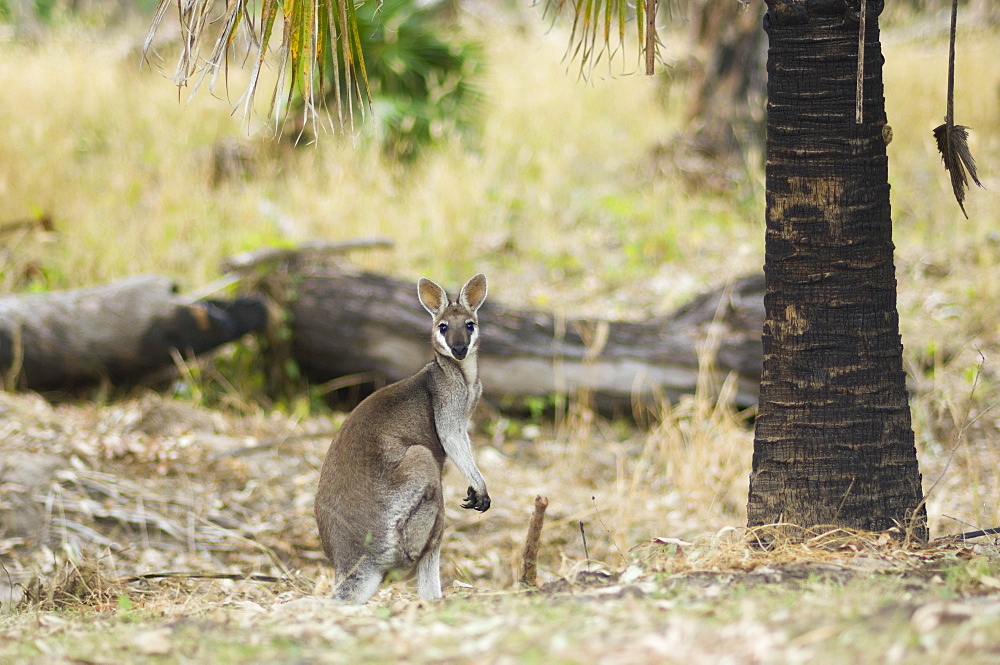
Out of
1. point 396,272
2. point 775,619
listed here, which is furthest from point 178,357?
point 775,619

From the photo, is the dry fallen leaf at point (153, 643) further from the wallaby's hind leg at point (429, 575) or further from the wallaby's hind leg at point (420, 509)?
the wallaby's hind leg at point (429, 575)

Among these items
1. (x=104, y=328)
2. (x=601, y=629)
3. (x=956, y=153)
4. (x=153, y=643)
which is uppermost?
(x=956, y=153)

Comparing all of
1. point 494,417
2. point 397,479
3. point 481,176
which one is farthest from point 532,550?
point 481,176

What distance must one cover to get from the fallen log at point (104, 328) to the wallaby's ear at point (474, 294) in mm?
3550

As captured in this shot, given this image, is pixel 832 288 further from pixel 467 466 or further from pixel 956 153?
pixel 467 466

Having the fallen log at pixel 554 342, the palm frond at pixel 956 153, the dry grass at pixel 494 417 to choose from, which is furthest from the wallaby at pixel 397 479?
the fallen log at pixel 554 342

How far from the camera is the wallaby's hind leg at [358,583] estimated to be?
3664 mm

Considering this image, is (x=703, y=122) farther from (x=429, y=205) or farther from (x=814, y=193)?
(x=814, y=193)

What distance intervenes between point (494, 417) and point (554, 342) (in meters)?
0.83

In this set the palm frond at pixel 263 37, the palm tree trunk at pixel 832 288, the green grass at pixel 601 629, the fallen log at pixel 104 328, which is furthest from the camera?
the fallen log at pixel 104 328

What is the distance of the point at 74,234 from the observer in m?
8.91

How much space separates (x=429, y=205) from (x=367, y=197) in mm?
763

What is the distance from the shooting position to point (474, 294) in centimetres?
416

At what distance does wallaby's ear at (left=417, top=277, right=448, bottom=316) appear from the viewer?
13.5 feet
